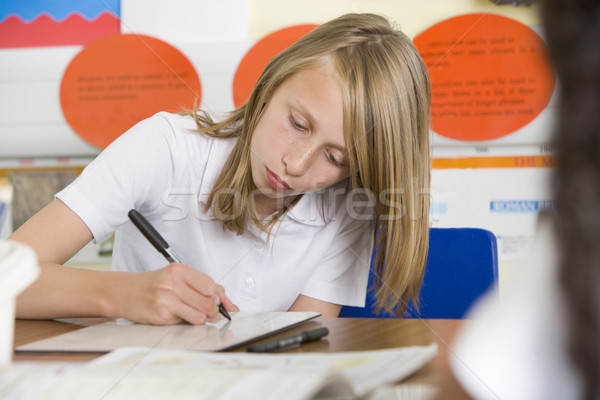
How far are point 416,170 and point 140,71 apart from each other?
3.62ft

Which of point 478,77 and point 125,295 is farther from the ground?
point 478,77

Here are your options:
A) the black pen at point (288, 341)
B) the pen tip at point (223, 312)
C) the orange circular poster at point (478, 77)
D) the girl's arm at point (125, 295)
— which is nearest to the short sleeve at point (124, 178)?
the girl's arm at point (125, 295)

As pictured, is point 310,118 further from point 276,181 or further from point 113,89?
point 113,89

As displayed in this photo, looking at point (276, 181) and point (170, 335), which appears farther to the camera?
point (276, 181)

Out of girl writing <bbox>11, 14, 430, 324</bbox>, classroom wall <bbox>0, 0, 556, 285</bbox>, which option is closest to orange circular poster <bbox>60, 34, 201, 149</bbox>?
classroom wall <bbox>0, 0, 556, 285</bbox>

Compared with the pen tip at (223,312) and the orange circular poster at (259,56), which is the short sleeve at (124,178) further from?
the orange circular poster at (259,56)

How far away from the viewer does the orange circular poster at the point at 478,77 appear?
1.63 meters

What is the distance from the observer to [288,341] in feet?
1.89

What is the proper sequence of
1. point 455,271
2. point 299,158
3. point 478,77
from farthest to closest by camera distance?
point 478,77 < point 455,271 < point 299,158

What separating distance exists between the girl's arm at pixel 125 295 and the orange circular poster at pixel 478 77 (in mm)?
1165

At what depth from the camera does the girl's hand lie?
0.65 metres

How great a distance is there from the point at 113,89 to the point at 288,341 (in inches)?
55.8

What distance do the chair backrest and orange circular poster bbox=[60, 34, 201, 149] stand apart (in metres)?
1.01

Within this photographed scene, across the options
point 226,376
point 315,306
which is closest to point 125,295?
point 226,376
